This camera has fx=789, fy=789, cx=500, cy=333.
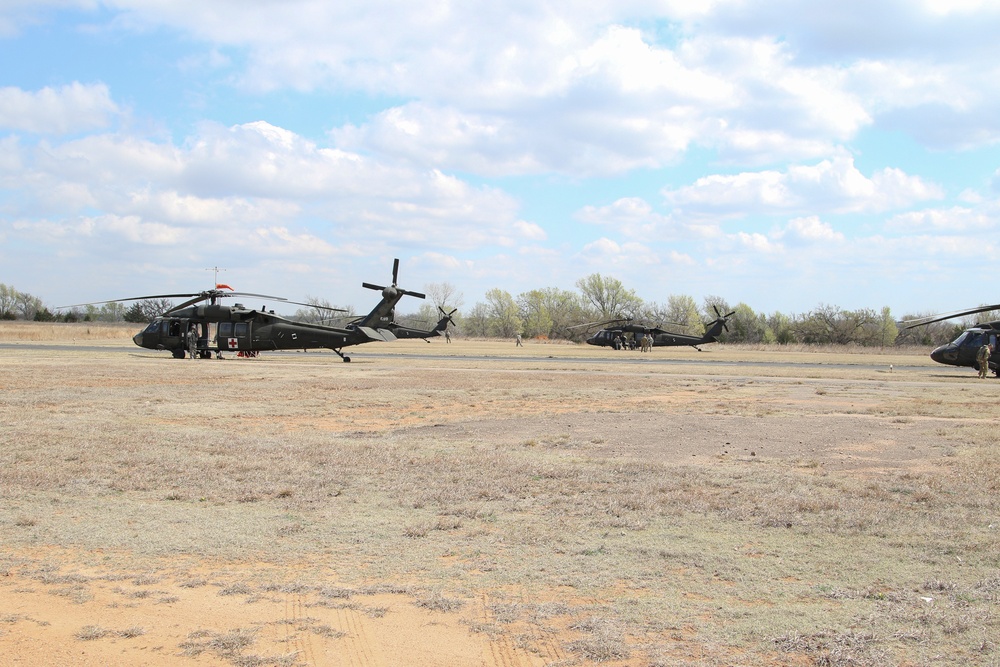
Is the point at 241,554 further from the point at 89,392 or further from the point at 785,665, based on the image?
the point at 89,392

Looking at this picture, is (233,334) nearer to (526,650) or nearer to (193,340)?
(193,340)

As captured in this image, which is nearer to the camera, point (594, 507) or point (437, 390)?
point (594, 507)

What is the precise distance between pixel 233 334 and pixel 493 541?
102ft

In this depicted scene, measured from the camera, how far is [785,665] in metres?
4.50

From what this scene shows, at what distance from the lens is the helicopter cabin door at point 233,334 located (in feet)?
117

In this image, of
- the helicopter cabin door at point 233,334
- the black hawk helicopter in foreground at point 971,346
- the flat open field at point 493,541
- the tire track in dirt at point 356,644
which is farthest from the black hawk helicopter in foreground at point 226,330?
the tire track in dirt at point 356,644

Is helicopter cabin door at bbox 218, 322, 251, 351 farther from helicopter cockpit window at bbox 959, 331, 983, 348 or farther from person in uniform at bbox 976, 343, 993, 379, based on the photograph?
helicopter cockpit window at bbox 959, 331, 983, 348

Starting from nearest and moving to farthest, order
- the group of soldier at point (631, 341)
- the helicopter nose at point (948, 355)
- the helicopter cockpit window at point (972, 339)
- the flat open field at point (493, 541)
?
1. the flat open field at point (493, 541)
2. the helicopter cockpit window at point (972, 339)
3. the helicopter nose at point (948, 355)
4. the group of soldier at point (631, 341)

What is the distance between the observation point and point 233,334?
35750 millimetres

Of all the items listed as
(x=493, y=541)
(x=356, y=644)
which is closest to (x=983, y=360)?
(x=493, y=541)

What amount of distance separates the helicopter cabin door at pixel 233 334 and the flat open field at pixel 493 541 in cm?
2011

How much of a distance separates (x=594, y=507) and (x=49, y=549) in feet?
16.7

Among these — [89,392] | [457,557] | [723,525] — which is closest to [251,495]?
[457,557]

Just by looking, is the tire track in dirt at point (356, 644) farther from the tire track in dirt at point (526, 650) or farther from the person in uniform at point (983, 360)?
the person in uniform at point (983, 360)
